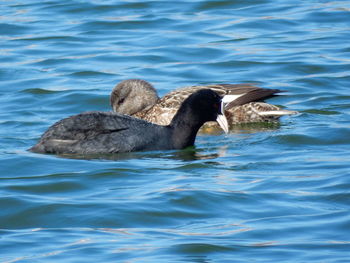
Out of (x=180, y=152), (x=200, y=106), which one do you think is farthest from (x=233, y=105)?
(x=180, y=152)

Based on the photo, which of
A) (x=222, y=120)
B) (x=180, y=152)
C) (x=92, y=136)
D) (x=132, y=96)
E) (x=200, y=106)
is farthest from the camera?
(x=132, y=96)

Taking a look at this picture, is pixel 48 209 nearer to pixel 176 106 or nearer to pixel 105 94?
pixel 176 106

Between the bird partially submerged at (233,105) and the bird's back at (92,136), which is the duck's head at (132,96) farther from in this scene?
the bird's back at (92,136)

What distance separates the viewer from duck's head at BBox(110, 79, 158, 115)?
46.9ft

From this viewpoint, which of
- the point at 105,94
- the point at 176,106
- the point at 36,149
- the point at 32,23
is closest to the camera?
the point at 36,149

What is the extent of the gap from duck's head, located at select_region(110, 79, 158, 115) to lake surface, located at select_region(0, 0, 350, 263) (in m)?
0.92

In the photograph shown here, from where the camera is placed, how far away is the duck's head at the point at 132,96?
14.3m

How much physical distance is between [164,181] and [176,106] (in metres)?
3.16

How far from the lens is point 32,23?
2117cm

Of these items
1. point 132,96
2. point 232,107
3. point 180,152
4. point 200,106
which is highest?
point 200,106

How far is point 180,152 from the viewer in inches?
477

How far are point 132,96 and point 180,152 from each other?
243cm

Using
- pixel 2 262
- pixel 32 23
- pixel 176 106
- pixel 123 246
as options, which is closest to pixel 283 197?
pixel 123 246

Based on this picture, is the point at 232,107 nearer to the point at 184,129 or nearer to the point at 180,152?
the point at 184,129
